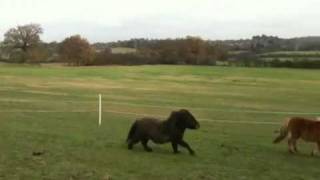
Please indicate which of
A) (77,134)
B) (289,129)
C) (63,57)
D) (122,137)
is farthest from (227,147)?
(63,57)

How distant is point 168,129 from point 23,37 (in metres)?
119

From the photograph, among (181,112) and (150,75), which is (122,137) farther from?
(150,75)

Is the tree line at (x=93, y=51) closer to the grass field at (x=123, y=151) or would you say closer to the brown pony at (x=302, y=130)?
the grass field at (x=123, y=151)

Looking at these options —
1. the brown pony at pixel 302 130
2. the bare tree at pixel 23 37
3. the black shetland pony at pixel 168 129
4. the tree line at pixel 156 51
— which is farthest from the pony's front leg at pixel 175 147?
the bare tree at pixel 23 37

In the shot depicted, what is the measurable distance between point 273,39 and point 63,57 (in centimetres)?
4015

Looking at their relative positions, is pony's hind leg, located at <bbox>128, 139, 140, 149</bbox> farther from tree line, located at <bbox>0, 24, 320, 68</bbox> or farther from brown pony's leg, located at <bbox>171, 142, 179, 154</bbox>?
tree line, located at <bbox>0, 24, 320, 68</bbox>

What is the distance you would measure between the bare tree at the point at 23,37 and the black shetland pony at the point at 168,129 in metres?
114

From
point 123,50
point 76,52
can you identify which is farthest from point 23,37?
point 123,50

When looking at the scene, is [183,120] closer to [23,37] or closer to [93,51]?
[93,51]

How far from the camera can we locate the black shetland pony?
14164 mm

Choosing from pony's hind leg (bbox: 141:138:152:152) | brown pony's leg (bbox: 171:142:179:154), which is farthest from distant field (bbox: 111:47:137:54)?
brown pony's leg (bbox: 171:142:179:154)

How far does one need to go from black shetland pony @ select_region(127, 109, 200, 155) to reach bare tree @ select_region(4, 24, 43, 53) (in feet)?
375

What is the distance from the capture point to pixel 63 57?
396ft

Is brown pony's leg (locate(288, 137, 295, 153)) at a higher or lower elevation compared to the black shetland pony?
lower
